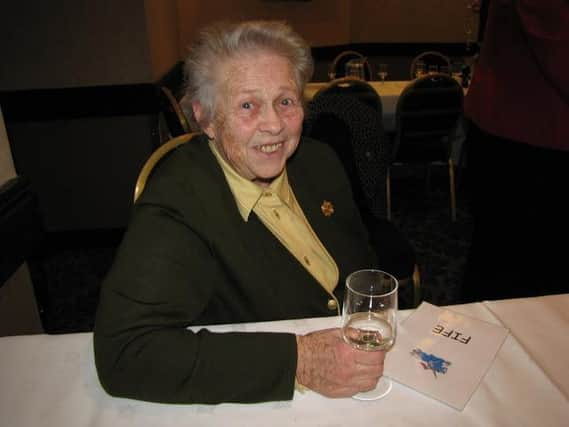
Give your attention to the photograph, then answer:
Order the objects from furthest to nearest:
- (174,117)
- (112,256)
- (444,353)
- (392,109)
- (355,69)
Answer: (355,69) → (392,109) → (112,256) → (174,117) → (444,353)

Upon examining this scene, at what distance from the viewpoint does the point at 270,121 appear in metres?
1.25

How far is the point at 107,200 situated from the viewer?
3443 mm

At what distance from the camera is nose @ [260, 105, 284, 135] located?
125 centimetres

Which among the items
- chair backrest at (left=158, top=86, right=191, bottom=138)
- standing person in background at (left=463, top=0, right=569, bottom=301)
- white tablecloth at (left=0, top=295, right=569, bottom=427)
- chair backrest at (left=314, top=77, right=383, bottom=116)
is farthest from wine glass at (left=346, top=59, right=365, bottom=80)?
white tablecloth at (left=0, top=295, right=569, bottom=427)

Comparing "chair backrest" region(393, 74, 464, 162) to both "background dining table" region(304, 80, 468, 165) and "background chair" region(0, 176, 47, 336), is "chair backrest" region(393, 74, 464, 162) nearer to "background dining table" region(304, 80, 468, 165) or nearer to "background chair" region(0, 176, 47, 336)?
"background dining table" region(304, 80, 468, 165)

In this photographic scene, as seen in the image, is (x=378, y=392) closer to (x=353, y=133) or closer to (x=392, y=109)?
(x=353, y=133)

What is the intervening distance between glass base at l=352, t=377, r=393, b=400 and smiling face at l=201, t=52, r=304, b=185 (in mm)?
617

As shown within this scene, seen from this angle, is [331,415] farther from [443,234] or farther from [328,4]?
[328,4]

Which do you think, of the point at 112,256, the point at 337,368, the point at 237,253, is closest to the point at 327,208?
the point at 237,253

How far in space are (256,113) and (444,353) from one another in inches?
29.9

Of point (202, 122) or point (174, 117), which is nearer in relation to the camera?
point (202, 122)

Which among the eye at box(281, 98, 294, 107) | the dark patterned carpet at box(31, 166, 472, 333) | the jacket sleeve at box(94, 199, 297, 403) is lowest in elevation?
the dark patterned carpet at box(31, 166, 472, 333)

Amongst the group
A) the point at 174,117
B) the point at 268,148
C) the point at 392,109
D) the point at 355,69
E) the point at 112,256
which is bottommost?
the point at 112,256

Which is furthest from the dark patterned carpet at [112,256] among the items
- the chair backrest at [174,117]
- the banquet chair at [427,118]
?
the chair backrest at [174,117]
